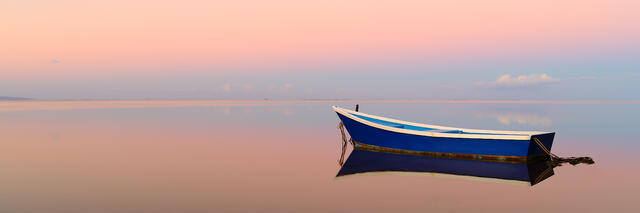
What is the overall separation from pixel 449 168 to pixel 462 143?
170cm

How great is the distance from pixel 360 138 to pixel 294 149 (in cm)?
296

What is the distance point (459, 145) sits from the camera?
47.2ft

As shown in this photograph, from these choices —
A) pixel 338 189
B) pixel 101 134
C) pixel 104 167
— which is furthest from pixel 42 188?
pixel 101 134

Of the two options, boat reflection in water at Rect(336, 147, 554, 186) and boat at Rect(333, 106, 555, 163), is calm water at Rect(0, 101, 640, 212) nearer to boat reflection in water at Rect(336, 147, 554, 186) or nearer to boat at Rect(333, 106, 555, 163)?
boat reflection in water at Rect(336, 147, 554, 186)

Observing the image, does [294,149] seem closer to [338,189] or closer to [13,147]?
[338,189]

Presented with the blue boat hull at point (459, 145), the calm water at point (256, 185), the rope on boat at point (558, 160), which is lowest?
the calm water at point (256, 185)

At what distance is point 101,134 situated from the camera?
23375mm

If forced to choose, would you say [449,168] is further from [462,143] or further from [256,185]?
[256,185]

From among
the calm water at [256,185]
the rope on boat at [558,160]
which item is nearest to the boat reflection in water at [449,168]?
the rope on boat at [558,160]

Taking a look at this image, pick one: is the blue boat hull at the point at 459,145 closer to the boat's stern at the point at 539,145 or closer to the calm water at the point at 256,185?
the boat's stern at the point at 539,145

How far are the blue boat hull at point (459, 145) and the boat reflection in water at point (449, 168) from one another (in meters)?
0.30

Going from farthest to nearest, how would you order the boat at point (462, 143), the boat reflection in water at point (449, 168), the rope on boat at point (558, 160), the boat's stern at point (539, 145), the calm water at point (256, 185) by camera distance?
the rope on boat at point (558, 160) → the boat at point (462, 143) → the boat's stern at point (539, 145) → the boat reflection in water at point (449, 168) → the calm water at point (256, 185)

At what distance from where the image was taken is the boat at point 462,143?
1373 cm

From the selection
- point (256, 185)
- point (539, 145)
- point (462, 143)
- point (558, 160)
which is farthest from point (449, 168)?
point (256, 185)
